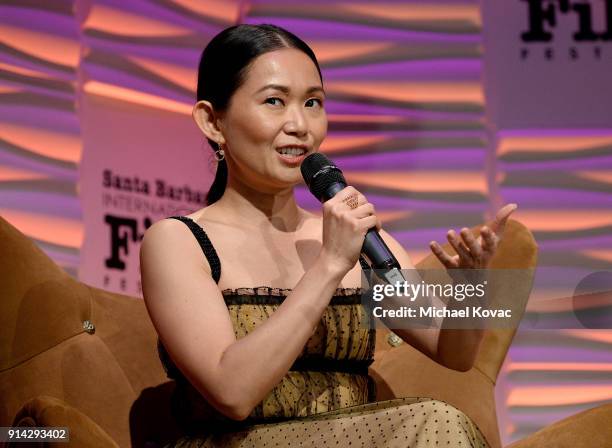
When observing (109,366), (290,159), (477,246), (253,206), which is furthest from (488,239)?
(109,366)

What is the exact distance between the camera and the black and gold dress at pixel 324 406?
1.53 meters

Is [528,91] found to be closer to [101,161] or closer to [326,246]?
[101,161]

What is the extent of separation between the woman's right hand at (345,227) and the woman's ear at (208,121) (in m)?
0.45

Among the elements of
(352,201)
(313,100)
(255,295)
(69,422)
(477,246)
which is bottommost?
(69,422)

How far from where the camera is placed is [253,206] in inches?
79.3

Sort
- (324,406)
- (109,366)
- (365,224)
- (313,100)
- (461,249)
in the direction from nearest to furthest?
(365,224)
(461,249)
(324,406)
(313,100)
(109,366)

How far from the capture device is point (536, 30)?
3.42 metres

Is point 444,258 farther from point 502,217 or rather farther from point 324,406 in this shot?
point 324,406

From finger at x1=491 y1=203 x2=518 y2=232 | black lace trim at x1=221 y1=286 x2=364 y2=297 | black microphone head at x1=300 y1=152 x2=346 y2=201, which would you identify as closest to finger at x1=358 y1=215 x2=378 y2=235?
black microphone head at x1=300 y1=152 x2=346 y2=201

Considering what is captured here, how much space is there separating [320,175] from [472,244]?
0.92 ft

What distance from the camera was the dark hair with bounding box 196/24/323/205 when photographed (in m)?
1.92

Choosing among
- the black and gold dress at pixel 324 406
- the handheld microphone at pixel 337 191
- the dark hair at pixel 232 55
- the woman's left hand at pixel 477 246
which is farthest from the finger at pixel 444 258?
the dark hair at pixel 232 55

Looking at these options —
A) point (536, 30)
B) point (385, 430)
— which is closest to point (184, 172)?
point (536, 30)

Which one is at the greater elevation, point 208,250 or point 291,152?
point 291,152
